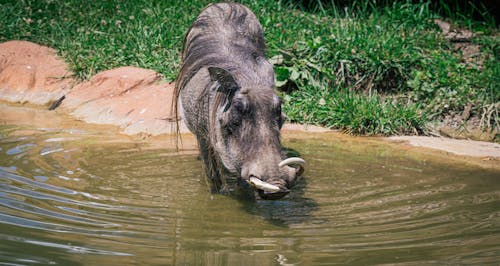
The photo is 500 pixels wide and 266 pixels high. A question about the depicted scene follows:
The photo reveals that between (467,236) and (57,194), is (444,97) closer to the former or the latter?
(467,236)

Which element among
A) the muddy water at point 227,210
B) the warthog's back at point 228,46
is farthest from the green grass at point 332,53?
the warthog's back at point 228,46

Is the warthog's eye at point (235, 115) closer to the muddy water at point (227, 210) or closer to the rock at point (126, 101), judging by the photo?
the muddy water at point (227, 210)

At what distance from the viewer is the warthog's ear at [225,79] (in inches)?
167

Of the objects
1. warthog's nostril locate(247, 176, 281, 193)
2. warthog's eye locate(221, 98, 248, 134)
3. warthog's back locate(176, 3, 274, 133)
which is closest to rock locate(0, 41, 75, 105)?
warthog's back locate(176, 3, 274, 133)

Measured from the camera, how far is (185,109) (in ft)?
17.3

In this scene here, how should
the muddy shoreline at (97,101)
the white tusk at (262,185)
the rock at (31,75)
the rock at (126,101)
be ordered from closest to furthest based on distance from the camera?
the white tusk at (262,185)
the muddy shoreline at (97,101)
the rock at (126,101)
the rock at (31,75)

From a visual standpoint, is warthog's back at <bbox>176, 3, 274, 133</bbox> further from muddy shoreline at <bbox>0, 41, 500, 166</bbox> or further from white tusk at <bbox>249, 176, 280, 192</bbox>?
muddy shoreline at <bbox>0, 41, 500, 166</bbox>

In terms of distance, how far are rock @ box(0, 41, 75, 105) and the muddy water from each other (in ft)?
5.52

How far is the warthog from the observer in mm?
3809

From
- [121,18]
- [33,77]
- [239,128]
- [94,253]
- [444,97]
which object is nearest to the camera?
[94,253]

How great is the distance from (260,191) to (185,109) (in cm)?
170

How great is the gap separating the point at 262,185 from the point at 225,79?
2.87ft

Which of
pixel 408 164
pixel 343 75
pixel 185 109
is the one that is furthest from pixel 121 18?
pixel 408 164

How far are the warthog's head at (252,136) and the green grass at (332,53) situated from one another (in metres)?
2.33
